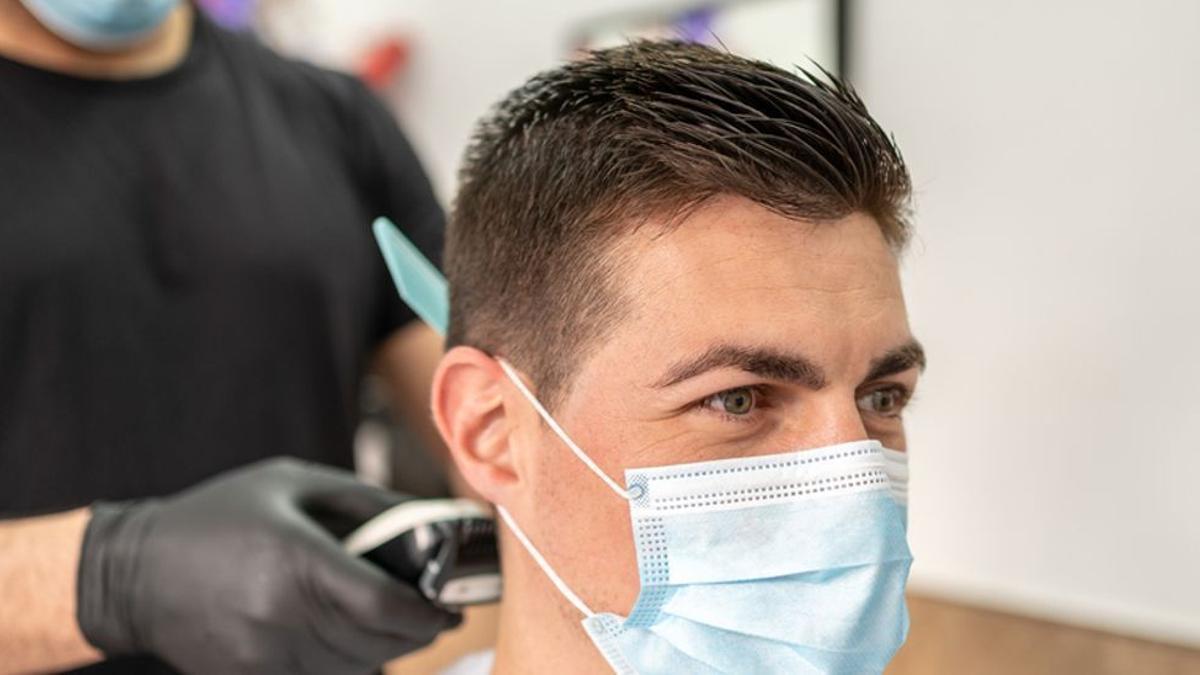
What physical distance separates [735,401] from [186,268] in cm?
85

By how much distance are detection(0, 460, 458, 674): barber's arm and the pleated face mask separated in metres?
0.33

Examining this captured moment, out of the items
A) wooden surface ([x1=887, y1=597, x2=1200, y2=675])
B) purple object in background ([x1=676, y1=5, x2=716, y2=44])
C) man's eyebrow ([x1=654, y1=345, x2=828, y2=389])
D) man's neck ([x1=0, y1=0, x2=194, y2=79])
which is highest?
man's neck ([x1=0, y1=0, x2=194, y2=79])

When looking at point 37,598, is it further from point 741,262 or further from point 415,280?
point 741,262

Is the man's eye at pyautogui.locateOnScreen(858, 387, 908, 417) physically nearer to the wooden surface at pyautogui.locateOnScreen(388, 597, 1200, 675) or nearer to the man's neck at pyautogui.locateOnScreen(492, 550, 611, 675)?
the man's neck at pyautogui.locateOnScreen(492, 550, 611, 675)

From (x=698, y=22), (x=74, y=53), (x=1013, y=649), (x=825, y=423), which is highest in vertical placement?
(x=74, y=53)

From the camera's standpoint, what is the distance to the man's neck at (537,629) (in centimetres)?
114

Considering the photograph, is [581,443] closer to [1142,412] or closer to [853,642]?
[853,642]

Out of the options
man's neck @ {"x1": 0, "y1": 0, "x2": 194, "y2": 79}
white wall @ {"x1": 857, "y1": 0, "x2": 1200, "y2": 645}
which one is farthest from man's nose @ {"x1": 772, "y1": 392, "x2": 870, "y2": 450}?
man's neck @ {"x1": 0, "y1": 0, "x2": 194, "y2": 79}

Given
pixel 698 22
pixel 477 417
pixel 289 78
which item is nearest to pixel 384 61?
pixel 698 22

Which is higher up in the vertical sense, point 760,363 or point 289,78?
point 289,78

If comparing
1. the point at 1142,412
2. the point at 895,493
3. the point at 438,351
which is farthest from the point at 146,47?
the point at 1142,412

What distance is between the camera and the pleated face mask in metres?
1.01

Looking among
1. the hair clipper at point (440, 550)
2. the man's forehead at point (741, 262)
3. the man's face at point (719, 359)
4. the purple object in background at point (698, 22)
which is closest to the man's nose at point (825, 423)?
the man's face at point (719, 359)

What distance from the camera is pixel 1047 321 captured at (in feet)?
6.79
